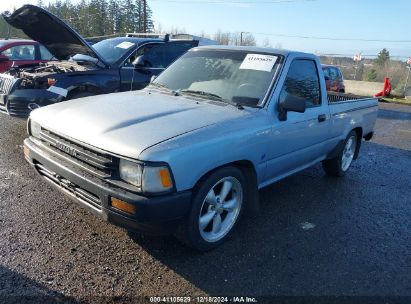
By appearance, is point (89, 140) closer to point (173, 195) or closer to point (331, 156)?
point (173, 195)

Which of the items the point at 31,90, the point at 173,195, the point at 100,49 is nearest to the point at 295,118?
the point at 173,195

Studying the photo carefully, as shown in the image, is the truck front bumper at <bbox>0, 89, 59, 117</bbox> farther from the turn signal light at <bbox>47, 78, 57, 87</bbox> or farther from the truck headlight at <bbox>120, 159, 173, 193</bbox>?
the truck headlight at <bbox>120, 159, 173, 193</bbox>

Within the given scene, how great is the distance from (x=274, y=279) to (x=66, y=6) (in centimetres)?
6625

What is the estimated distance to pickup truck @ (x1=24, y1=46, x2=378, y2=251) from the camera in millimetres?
2727

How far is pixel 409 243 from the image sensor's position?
3.80m

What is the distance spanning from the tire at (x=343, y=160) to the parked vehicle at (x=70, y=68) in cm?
367

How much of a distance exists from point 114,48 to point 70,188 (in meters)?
4.85

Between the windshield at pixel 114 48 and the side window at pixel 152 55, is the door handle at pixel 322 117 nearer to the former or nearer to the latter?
the side window at pixel 152 55

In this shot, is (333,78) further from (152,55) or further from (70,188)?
(70,188)

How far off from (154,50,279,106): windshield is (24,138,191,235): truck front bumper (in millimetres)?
→ 1440

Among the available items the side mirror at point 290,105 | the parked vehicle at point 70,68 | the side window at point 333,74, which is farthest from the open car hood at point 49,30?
the side window at point 333,74

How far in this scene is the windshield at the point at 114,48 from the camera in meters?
7.03

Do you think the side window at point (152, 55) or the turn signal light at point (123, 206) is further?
the side window at point (152, 55)

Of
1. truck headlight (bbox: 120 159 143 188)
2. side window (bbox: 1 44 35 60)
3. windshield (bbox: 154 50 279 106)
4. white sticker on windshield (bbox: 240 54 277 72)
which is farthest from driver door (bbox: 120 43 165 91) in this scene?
side window (bbox: 1 44 35 60)
